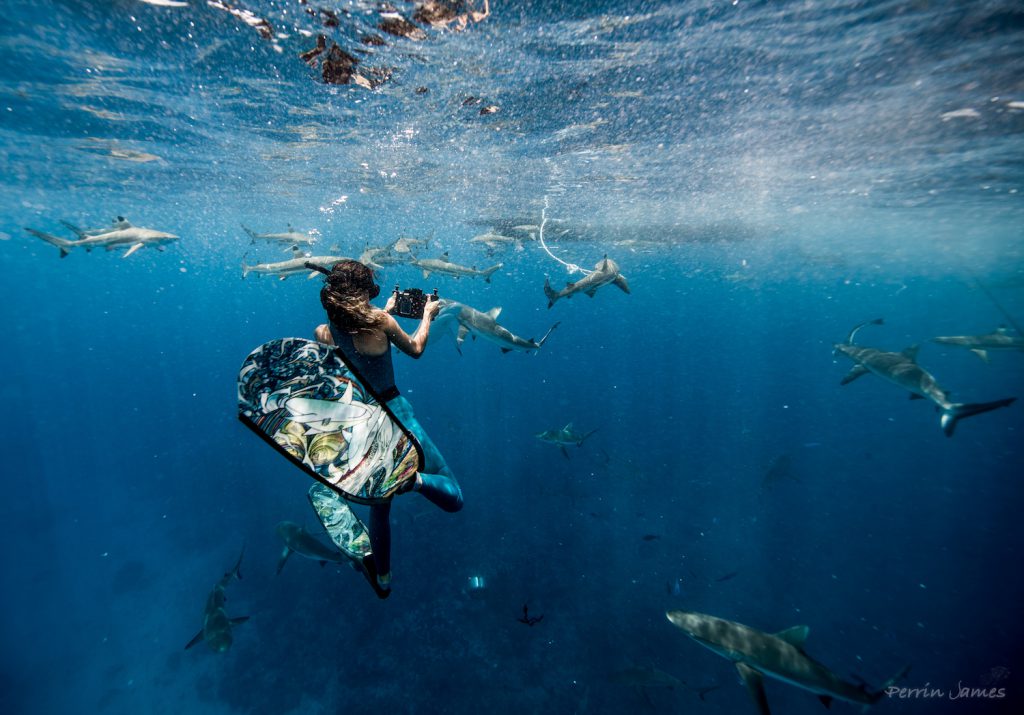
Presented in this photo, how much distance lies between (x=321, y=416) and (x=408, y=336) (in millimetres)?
1150

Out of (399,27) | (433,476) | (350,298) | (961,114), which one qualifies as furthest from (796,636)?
(961,114)

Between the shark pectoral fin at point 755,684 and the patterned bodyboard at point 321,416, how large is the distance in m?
4.76

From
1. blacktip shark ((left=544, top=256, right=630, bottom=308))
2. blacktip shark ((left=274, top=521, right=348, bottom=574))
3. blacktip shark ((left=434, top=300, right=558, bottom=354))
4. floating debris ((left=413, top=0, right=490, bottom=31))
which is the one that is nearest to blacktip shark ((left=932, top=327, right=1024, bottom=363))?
blacktip shark ((left=544, top=256, right=630, bottom=308))

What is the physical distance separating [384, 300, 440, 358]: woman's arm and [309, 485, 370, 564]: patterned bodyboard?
1.91m

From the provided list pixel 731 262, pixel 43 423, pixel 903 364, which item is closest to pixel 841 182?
pixel 903 364

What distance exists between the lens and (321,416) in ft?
9.57

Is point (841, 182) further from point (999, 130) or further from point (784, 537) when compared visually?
point (784, 537)

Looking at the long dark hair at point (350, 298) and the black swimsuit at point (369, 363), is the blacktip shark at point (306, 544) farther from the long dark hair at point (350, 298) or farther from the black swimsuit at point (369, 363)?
the long dark hair at point (350, 298)

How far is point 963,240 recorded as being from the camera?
29.8 meters

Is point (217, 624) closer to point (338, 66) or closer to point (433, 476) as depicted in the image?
point (433, 476)

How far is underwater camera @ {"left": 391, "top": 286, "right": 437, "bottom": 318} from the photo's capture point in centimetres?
412

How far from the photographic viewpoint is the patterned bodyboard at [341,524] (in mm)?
4121

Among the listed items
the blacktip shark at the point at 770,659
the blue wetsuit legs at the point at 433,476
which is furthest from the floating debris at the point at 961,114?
the blue wetsuit legs at the point at 433,476

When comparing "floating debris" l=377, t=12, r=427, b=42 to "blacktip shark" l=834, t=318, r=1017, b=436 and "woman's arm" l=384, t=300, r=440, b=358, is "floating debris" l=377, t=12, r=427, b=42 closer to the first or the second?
"woman's arm" l=384, t=300, r=440, b=358
